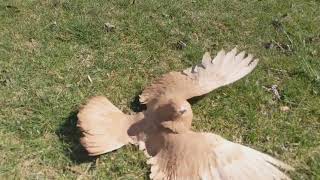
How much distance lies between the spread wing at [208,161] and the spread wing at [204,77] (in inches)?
16.7

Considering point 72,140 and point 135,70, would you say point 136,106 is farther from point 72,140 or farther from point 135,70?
point 72,140

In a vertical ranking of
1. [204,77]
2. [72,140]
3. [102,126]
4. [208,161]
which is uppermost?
[204,77]

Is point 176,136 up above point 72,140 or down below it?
above

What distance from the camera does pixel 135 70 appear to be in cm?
450

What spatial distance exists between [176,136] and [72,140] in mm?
718

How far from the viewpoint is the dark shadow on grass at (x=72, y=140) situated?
3756mm

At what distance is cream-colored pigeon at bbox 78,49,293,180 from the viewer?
3.49m

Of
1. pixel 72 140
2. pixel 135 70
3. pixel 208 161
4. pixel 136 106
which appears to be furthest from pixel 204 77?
pixel 72 140

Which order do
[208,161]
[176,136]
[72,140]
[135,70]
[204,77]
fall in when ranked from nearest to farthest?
[208,161], [176,136], [72,140], [204,77], [135,70]

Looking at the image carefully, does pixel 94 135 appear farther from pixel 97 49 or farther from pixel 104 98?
pixel 97 49

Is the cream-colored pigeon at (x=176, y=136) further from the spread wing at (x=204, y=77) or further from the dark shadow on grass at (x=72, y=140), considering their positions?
the dark shadow on grass at (x=72, y=140)

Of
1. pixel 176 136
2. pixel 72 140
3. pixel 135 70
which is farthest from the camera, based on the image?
pixel 135 70

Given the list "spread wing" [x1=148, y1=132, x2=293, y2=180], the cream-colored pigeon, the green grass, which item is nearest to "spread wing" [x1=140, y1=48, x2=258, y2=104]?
the cream-colored pigeon

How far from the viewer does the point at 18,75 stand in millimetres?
4375
